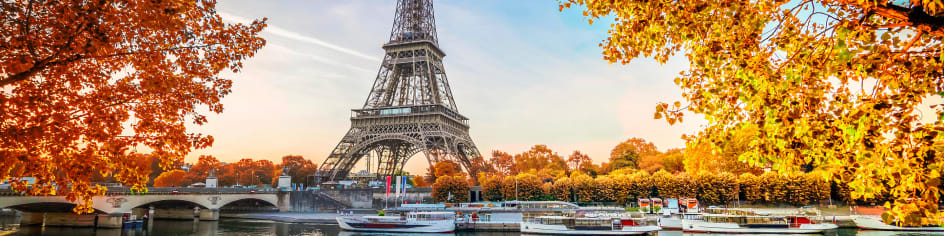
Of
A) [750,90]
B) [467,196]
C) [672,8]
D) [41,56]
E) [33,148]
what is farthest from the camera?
[467,196]

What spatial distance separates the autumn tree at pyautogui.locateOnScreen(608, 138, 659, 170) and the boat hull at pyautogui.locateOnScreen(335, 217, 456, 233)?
3748 centimetres

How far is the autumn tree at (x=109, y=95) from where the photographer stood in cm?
663

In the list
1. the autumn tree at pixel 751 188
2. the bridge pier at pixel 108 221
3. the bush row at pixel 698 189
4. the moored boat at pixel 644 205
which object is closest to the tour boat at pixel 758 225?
the bush row at pixel 698 189

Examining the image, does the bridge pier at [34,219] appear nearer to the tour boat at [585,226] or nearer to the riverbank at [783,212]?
the riverbank at [783,212]

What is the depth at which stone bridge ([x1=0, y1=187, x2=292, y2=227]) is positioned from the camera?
36.6m

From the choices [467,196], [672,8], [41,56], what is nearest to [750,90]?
[672,8]

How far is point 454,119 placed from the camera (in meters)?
65.0

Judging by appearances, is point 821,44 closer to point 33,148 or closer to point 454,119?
point 33,148

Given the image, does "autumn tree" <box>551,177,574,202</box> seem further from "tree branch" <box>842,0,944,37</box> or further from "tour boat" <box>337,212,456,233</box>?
"tree branch" <box>842,0,944,37</box>

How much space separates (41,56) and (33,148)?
2010 mm

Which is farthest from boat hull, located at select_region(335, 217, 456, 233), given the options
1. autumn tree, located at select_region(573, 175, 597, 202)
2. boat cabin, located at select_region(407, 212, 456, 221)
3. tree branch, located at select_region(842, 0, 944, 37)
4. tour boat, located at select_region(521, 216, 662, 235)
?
tree branch, located at select_region(842, 0, 944, 37)

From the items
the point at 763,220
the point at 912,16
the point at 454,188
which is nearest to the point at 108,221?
the point at 454,188

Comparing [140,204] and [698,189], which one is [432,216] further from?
[140,204]

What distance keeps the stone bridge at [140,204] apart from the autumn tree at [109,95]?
2931cm
